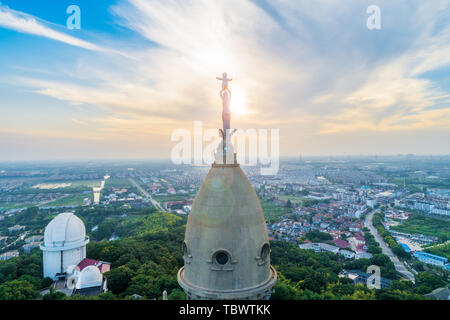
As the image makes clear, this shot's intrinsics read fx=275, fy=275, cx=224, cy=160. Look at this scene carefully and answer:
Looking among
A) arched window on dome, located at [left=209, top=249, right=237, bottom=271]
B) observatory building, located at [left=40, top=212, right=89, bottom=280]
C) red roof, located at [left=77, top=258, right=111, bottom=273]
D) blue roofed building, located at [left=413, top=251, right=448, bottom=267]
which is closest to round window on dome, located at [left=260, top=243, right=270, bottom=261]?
arched window on dome, located at [left=209, top=249, right=237, bottom=271]

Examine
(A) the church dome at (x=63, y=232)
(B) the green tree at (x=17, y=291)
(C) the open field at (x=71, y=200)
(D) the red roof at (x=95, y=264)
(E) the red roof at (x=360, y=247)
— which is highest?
(A) the church dome at (x=63, y=232)

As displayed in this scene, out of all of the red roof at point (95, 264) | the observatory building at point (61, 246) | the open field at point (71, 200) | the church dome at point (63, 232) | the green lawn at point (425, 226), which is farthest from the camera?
the open field at point (71, 200)

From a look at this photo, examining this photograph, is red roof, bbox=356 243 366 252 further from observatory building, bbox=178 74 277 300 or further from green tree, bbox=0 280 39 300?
observatory building, bbox=178 74 277 300

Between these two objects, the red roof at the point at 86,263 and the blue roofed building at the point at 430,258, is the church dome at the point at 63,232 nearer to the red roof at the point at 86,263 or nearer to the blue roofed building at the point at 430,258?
the red roof at the point at 86,263

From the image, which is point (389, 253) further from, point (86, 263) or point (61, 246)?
point (61, 246)

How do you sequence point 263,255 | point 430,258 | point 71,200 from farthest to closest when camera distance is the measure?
point 71,200, point 430,258, point 263,255

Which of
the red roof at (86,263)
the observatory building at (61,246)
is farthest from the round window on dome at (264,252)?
the observatory building at (61,246)

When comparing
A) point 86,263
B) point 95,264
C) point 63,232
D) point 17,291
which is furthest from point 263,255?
point 63,232
